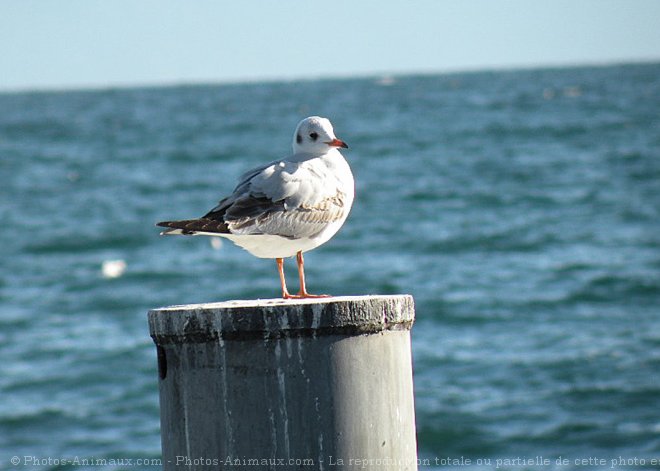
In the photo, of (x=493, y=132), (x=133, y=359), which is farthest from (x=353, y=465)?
(x=493, y=132)

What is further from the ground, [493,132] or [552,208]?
[493,132]

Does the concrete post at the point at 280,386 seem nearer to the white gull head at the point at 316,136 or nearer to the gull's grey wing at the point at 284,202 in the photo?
the gull's grey wing at the point at 284,202

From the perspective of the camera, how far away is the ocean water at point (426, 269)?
42.4 ft

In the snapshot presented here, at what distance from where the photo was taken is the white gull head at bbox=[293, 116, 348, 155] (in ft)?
17.0

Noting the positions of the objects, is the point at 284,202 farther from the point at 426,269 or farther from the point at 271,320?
the point at 426,269

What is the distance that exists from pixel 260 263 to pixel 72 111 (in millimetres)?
38301

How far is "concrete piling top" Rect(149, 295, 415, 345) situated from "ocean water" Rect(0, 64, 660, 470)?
7886 mm

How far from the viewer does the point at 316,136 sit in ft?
17.1

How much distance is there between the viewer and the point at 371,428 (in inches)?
140

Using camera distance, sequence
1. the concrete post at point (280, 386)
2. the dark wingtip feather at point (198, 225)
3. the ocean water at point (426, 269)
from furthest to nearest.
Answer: the ocean water at point (426, 269) < the dark wingtip feather at point (198, 225) < the concrete post at point (280, 386)

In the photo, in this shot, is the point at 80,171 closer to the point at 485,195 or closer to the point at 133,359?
the point at 485,195

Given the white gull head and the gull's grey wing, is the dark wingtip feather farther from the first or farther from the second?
the white gull head

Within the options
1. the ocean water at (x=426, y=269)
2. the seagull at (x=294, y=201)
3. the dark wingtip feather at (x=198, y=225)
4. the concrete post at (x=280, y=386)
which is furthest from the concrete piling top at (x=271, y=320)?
the ocean water at (x=426, y=269)

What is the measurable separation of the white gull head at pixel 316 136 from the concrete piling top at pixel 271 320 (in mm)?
1686
